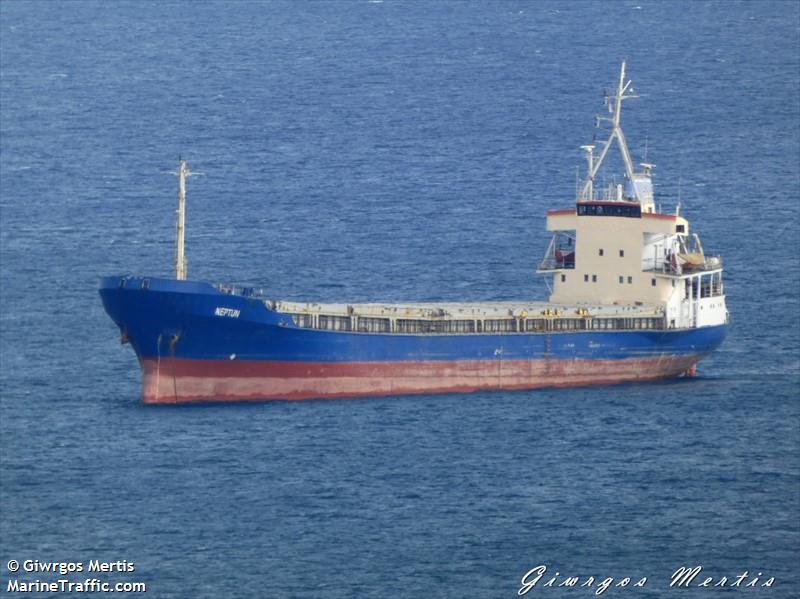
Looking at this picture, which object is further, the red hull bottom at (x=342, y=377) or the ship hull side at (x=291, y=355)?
the red hull bottom at (x=342, y=377)

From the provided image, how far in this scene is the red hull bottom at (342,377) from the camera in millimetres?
118062

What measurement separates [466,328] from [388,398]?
15.6ft

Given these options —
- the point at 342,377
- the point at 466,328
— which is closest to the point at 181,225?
the point at 342,377

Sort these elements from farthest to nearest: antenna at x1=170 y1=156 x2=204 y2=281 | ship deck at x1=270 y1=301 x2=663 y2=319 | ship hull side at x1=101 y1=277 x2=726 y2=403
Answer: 1. ship deck at x1=270 y1=301 x2=663 y2=319
2. ship hull side at x1=101 y1=277 x2=726 y2=403
3. antenna at x1=170 y1=156 x2=204 y2=281

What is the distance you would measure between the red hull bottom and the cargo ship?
40 millimetres

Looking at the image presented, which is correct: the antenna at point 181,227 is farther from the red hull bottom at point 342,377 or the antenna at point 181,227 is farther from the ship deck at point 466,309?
the ship deck at point 466,309

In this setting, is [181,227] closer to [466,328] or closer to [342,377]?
[342,377]

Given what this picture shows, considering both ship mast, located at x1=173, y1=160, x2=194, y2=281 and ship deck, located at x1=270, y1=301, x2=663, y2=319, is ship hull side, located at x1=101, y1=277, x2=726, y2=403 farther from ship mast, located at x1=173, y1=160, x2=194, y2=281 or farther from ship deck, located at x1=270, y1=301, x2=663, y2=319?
ship mast, located at x1=173, y1=160, x2=194, y2=281

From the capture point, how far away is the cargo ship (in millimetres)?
117750

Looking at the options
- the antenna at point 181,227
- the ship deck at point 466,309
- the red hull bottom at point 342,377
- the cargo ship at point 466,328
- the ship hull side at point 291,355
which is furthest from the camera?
the ship deck at point 466,309

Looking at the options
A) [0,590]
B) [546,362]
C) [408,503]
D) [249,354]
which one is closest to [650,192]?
[546,362]

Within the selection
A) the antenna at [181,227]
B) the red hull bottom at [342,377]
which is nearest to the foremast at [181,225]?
the antenna at [181,227]

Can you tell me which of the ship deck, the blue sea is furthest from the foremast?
the blue sea

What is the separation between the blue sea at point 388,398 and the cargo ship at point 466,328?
57.3 inches
